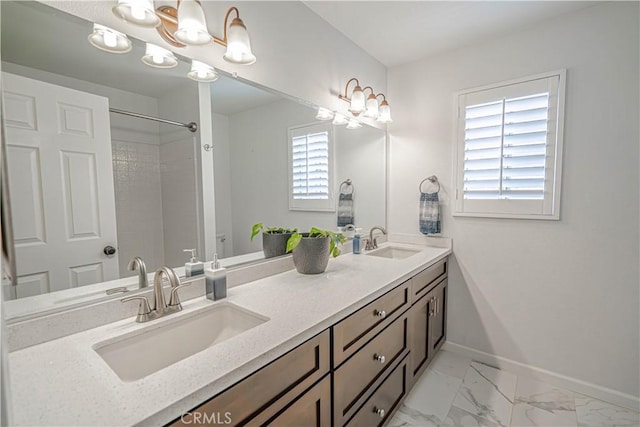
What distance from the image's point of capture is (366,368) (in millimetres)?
1320

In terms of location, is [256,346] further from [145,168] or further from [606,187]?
[606,187]

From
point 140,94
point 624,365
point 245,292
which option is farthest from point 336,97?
point 624,365

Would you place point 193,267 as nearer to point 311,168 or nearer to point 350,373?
point 350,373

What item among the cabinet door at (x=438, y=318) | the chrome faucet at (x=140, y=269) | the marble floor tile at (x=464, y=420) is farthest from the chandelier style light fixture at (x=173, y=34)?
the marble floor tile at (x=464, y=420)

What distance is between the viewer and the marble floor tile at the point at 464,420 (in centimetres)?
163

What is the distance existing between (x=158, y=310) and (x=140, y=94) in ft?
2.69

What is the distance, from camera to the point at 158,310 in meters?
1.07

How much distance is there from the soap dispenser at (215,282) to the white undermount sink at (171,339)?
0.16 feet

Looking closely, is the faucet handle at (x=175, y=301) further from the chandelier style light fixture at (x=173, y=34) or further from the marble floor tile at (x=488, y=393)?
the marble floor tile at (x=488, y=393)

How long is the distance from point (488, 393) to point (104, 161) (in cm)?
243

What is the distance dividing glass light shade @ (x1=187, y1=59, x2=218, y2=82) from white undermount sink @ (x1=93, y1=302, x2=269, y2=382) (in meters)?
0.98

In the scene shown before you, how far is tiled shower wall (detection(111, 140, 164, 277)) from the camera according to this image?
3.59 ft

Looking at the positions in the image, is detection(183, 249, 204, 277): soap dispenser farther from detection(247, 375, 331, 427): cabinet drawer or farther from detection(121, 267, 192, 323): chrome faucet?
detection(247, 375, 331, 427): cabinet drawer

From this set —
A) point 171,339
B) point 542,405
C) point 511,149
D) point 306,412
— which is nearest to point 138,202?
point 171,339
